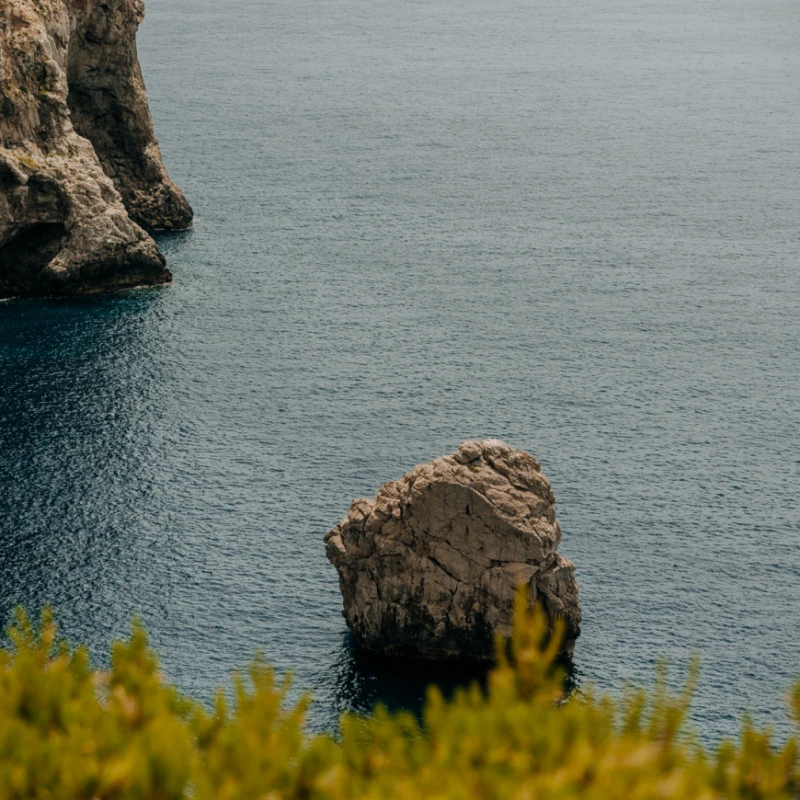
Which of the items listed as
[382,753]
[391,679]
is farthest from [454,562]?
[382,753]

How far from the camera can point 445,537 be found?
9169 centimetres

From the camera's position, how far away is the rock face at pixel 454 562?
90812 millimetres

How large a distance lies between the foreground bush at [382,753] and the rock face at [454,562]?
60.4 meters

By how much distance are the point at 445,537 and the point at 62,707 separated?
206ft

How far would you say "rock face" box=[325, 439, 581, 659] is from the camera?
298 ft

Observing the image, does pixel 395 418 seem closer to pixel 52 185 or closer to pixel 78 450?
pixel 78 450

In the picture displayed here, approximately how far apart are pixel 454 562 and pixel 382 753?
62468mm

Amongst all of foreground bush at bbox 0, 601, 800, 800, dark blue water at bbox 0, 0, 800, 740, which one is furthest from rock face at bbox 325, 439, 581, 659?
foreground bush at bbox 0, 601, 800, 800

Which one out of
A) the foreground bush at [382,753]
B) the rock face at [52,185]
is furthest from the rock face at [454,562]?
the rock face at [52,185]

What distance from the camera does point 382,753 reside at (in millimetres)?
29109

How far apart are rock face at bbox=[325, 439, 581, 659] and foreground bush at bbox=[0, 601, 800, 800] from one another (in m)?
60.4

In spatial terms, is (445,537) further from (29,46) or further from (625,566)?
Result: (29,46)

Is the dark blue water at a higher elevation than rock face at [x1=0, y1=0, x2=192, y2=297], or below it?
below

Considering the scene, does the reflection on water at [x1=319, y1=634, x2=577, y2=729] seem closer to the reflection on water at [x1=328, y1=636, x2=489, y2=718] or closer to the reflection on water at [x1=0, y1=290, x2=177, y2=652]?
the reflection on water at [x1=328, y1=636, x2=489, y2=718]
